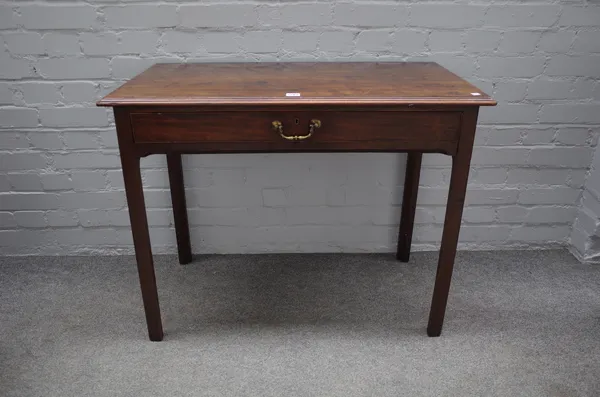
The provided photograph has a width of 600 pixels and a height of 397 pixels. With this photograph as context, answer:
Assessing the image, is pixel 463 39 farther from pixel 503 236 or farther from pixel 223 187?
pixel 223 187

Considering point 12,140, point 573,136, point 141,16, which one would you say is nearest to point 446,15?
point 573,136

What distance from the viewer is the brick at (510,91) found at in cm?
172

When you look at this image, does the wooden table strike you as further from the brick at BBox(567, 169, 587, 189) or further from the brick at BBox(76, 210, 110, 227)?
the brick at BBox(567, 169, 587, 189)

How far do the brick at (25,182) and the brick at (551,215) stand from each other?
1987mm

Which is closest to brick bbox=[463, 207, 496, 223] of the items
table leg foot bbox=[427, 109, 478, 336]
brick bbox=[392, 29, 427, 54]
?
table leg foot bbox=[427, 109, 478, 336]

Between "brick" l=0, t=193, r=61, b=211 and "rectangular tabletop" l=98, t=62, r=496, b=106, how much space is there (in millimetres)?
728

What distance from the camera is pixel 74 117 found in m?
1.72

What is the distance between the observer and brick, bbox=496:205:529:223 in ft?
6.33

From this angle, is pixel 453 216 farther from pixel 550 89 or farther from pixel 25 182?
pixel 25 182

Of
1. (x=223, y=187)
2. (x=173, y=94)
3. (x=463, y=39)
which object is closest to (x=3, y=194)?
(x=223, y=187)

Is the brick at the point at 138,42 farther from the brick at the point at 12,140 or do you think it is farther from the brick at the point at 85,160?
the brick at the point at 12,140

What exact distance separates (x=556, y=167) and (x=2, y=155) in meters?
2.16

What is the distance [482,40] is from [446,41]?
0.42 feet

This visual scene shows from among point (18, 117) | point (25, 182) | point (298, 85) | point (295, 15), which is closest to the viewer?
point (298, 85)
